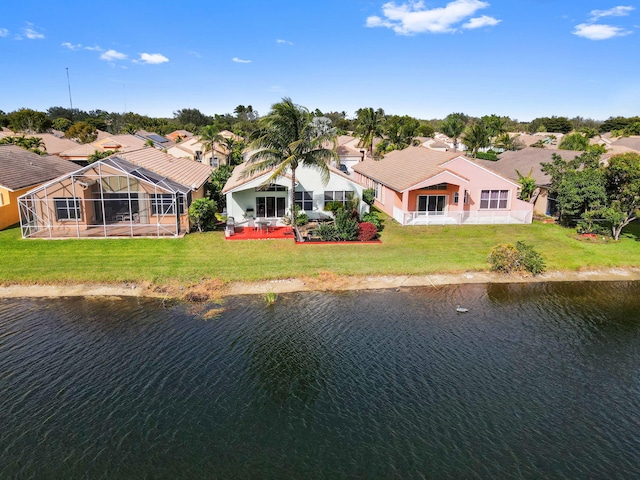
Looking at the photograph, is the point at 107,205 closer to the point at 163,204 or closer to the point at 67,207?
the point at 67,207

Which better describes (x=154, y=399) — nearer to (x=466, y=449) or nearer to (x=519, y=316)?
(x=466, y=449)

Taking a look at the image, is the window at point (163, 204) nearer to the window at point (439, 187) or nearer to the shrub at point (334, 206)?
the shrub at point (334, 206)

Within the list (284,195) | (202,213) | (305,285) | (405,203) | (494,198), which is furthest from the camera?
(494,198)

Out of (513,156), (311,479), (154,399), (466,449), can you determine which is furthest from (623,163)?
(154,399)

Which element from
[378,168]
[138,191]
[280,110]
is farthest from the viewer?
[378,168]

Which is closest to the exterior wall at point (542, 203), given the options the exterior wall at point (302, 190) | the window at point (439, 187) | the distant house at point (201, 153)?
the window at point (439, 187)

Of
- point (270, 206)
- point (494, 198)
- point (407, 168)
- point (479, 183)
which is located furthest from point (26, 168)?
point (494, 198)

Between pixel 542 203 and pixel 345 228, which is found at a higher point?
pixel 542 203
